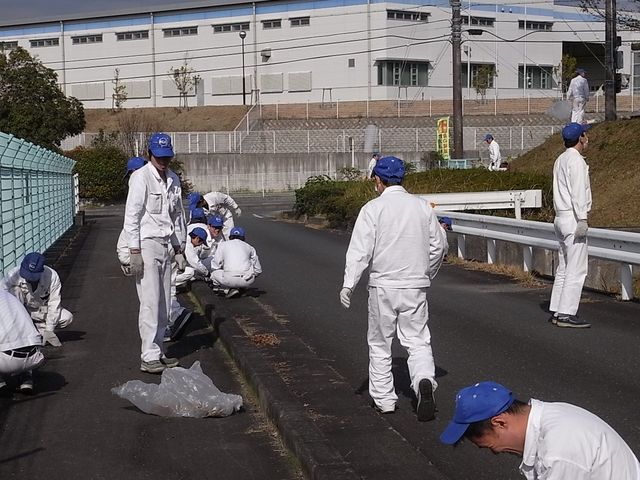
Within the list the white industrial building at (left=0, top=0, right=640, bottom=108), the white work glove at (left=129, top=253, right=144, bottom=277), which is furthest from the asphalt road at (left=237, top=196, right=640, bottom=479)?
the white industrial building at (left=0, top=0, right=640, bottom=108)

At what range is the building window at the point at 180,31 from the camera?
7275 cm

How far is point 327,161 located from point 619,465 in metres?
49.8

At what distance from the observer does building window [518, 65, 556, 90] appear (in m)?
72.0

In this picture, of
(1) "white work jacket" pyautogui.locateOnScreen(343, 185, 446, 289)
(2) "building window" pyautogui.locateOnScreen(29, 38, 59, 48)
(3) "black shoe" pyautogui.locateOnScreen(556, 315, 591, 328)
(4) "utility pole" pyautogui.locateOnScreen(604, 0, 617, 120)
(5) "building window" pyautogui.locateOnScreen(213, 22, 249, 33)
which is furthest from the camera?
(2) "building window" pyautogui.locateOnScreen(29, 38, 59, 48)

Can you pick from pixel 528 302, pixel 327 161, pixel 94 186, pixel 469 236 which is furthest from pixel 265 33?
pixel 528 302

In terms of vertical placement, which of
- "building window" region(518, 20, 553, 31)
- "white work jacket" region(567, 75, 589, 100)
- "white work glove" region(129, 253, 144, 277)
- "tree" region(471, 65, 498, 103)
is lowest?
"white work glove" region(129, 253, 144, 277)

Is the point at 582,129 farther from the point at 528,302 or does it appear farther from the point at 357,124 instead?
the point at 357,124

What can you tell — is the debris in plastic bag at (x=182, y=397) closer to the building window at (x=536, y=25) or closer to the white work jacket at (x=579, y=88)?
the white work jacket at (x=579, y=88)

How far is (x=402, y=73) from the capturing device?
222 ft

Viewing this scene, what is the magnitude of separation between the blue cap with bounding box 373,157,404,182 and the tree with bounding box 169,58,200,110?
6453 cm

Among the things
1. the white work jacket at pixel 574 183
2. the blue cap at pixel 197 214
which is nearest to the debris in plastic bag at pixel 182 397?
the white work jacket at pixel 574 183

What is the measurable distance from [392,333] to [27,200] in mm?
11265

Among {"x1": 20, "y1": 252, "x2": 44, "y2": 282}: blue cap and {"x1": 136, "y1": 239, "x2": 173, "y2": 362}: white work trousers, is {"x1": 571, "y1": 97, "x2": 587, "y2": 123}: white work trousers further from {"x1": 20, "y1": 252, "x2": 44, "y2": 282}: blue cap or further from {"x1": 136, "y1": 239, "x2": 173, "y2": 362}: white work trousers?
{"x1": 20, "y1": 252, "x2": 44, "y2": 282}: blue cap

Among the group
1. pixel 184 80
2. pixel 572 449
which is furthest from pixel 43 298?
pixel 184 80
